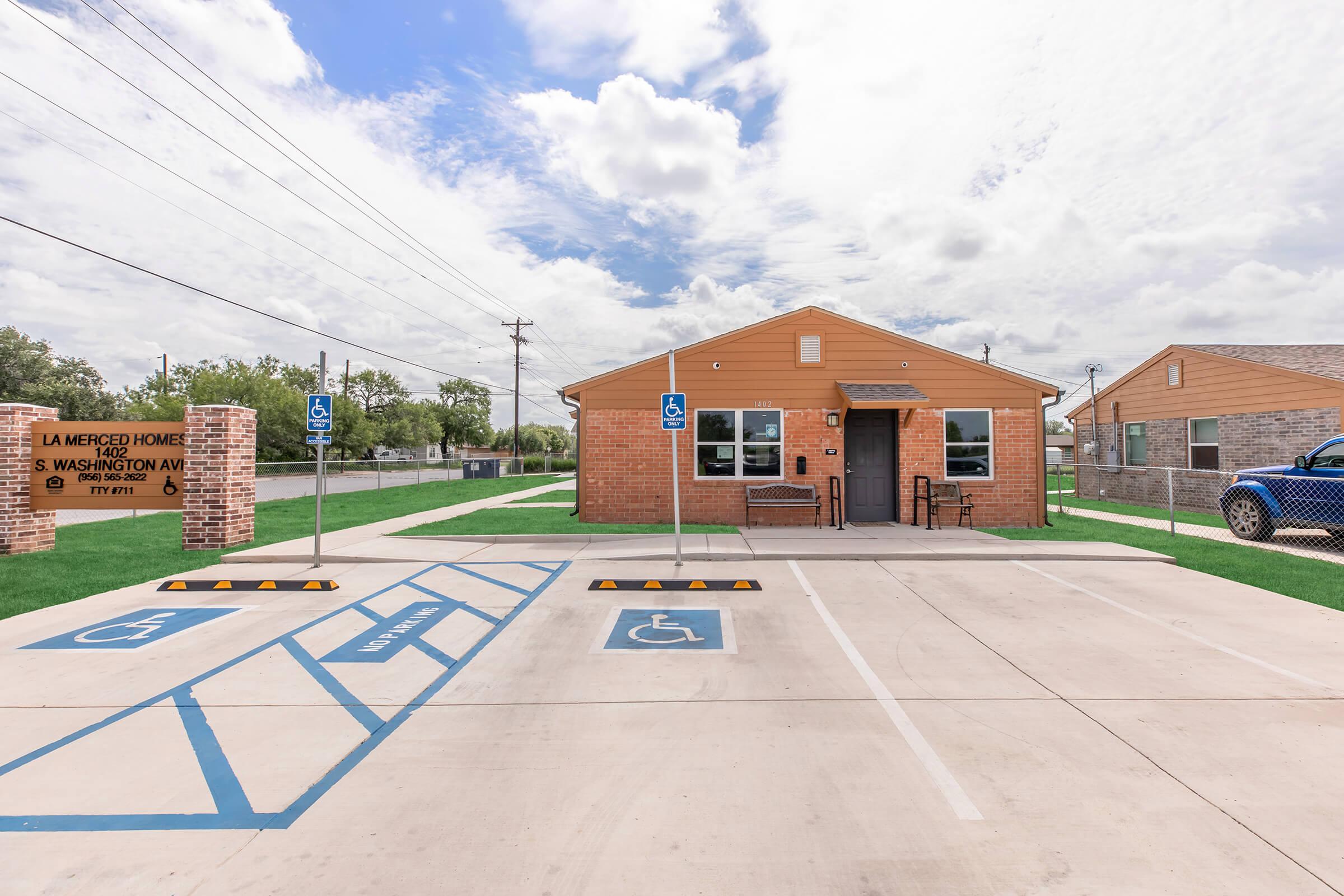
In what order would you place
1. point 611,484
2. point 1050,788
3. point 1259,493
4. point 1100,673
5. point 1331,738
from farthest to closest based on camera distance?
point 611,484 < point 1259,493 < point 1100,673 < point 1331,738 < point 1050,788

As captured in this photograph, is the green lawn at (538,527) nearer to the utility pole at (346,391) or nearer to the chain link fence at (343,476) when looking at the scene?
the chain link fence at (343,476)

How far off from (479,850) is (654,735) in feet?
4.50

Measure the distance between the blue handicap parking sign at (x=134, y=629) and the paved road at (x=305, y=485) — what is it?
12.1 meters

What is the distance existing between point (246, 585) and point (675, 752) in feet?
23.8

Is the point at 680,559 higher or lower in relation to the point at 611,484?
lower

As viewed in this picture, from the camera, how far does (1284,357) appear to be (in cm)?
1622

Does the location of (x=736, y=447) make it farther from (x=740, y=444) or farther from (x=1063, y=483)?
(x=1063, y=483)

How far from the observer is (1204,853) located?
283 centimetres

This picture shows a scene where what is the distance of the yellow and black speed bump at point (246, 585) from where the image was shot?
8242 millimetres

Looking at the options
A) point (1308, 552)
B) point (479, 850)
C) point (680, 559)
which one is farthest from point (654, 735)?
point (1308, 552)

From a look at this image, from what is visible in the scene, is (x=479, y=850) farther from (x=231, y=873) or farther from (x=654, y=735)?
(x=654, y=735)

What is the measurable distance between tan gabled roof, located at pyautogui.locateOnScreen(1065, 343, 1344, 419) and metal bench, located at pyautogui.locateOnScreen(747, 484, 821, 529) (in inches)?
452

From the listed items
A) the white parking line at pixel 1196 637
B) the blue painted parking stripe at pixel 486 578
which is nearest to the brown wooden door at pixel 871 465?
the white parking line at pixel 1196 637

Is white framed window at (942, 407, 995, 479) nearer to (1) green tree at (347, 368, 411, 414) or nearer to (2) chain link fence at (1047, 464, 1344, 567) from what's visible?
(2) chain link fence at (1047, 464, 1344, 567)
